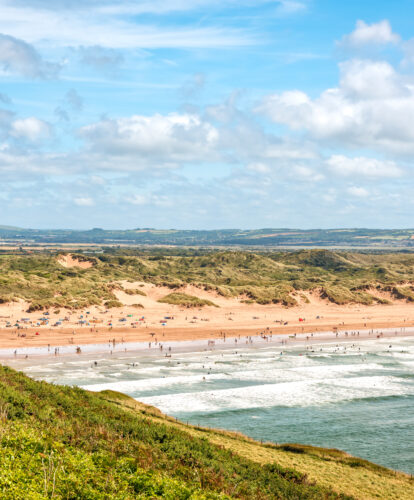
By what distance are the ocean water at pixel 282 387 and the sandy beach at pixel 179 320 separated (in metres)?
12.9

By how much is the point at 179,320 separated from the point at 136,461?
86204 mm

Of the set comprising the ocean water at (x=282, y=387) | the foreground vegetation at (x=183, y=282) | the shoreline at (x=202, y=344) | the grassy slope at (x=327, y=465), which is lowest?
the shoreline at (x=202, y=344)

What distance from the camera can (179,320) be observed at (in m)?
109

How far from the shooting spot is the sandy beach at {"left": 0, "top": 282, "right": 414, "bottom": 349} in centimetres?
8950

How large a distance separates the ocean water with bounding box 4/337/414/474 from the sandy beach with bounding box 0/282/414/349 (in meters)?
12.9

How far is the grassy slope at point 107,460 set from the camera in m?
18.6

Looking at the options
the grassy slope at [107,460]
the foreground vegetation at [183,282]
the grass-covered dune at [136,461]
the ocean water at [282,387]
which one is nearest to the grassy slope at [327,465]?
the grass-covered dune at [136,461]

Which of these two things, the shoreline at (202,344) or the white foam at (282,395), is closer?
the white foam at (282,395)

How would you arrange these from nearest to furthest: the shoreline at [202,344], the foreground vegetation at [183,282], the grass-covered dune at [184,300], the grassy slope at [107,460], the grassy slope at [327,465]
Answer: the grassy slope at [107,460]
the grassy slope at [327,465]
the shoreline at [202,344]
the foreground vegetation at [183,282]
the grass-covered dune at [184,300]

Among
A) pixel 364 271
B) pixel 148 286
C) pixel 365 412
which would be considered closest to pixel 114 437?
pixel 365 412

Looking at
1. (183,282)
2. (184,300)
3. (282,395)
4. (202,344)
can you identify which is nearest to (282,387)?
(282,395)

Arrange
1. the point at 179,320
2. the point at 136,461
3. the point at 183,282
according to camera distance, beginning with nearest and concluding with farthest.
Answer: the point at 136,461
the point at 179,320
the point at 183,282

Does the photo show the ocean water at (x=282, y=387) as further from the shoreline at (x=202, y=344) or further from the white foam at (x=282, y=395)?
the shoreline at (x=202, y=344)

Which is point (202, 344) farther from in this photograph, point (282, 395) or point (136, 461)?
point (136, 461)
